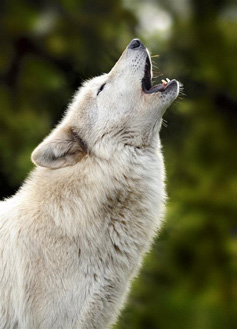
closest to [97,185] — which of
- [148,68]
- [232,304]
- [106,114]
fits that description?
[106,114]

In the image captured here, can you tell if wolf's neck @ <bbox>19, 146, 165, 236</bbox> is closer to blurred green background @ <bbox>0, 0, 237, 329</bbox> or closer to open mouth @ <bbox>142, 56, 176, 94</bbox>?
open mouth @ <bbox>142, 56, 176, 94</bbox>

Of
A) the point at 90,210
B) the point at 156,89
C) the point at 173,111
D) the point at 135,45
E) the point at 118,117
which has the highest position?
the point at 173,111

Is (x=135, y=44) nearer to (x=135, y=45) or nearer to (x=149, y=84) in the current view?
(x=135, y=45)

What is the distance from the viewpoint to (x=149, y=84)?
4.31 m

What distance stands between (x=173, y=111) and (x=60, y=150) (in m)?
3.45

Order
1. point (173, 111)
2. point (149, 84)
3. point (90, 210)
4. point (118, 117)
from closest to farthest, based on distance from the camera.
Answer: point (90, 210) → point (118, 117) → point (149, 84) → point (173, 111)

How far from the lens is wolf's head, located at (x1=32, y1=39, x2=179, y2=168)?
4.12 metres

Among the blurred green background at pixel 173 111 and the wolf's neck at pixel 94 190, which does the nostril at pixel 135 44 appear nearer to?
the wolf's neck at pixel 94 190

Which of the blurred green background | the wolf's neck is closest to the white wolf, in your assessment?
the wolf's neck

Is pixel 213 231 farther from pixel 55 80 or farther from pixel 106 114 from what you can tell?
pixel 106 114

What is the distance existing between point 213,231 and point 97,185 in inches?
Result: 175

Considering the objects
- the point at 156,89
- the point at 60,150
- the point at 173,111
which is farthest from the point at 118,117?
the point at 173,111

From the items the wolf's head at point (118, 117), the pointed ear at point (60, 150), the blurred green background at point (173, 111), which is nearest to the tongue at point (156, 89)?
the wolf's head at point (118, 117)

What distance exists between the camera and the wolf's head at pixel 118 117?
4.12 meters
